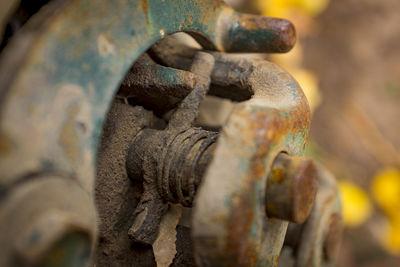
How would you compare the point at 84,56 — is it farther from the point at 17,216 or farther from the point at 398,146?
the point at 398,146

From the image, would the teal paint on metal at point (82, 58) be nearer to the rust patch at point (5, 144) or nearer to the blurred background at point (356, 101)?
the rust patch at point (5, 144)

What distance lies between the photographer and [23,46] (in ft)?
1.03

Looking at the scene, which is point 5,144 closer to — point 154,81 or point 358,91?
point 154,81

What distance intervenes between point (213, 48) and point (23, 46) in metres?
0.26

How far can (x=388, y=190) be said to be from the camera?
1396mm

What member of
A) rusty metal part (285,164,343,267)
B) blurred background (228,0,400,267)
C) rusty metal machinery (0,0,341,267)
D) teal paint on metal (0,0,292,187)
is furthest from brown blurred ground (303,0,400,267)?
teal paint on metal (0,0,292,187)

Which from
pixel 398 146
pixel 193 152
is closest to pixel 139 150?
pixel 193 152

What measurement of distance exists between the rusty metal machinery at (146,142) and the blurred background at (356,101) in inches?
35.9

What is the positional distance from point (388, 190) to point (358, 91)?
372 mm

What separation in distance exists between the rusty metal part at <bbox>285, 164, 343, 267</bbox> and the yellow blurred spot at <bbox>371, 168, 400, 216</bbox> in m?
0.86

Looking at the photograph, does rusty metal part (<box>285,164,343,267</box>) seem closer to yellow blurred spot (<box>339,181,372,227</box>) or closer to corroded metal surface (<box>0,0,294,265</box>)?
corroded metal surface (<box>0,0,294,265</box>)

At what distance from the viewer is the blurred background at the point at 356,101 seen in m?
1.40

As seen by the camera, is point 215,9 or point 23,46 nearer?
point 23,46

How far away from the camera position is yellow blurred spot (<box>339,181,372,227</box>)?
138 cm
